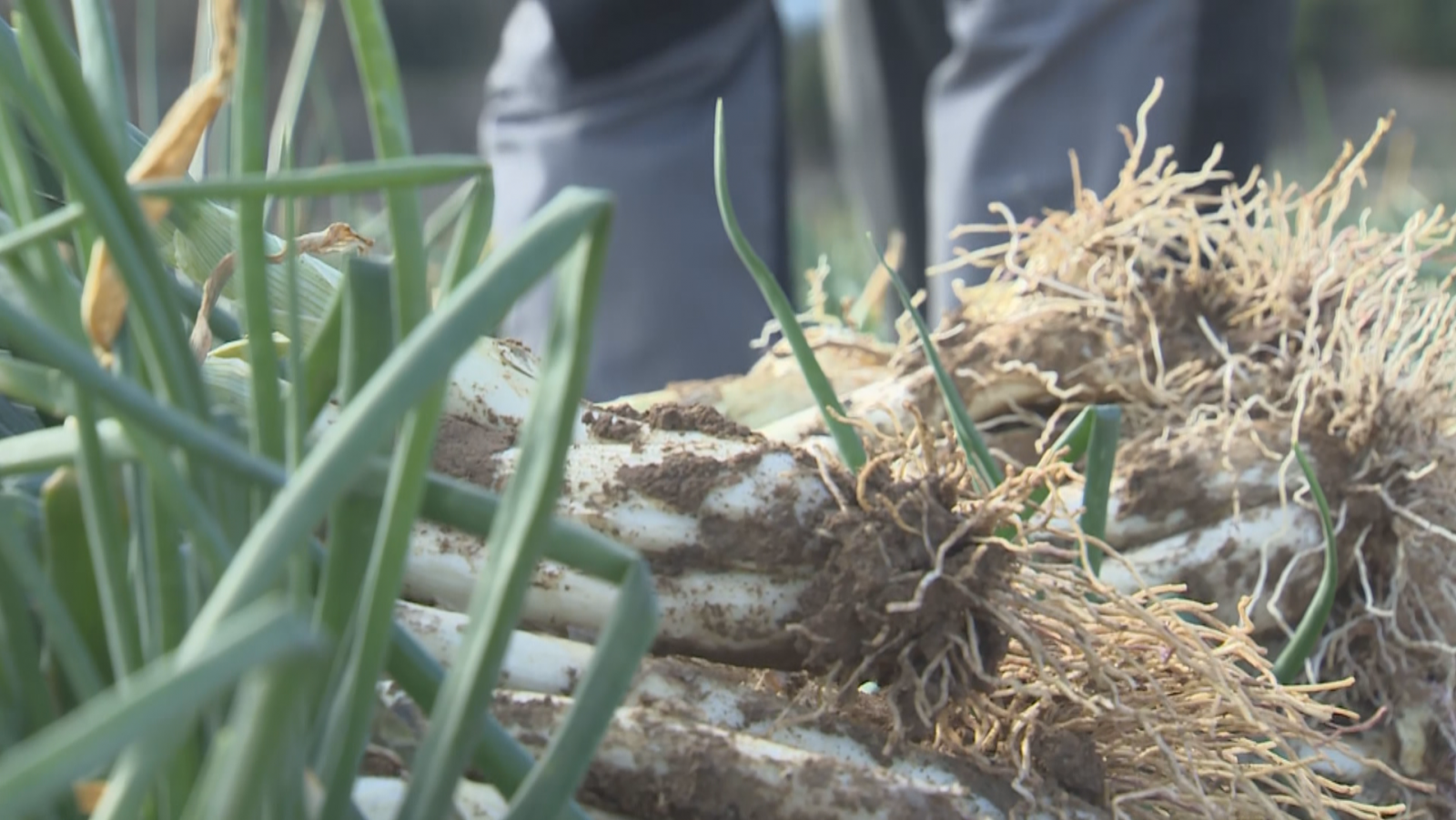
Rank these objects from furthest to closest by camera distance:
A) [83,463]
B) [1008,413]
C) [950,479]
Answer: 1. [1008,413]
2. [950,479]
3. [83,463]

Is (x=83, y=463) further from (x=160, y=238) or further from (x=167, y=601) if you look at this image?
(x=160, y=238)

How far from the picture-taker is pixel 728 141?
5.98ft

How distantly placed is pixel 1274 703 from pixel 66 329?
56cm

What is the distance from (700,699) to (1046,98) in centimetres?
119

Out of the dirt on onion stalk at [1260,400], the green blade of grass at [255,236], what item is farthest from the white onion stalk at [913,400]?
the green blade of grass at [255,236]

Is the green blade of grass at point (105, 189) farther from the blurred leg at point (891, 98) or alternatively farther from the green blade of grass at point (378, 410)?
the blurred leg at point (891, 98)

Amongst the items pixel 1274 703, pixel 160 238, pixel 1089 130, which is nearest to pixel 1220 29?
pixel 1089 130

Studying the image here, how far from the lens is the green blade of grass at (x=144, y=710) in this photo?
0.23 metres

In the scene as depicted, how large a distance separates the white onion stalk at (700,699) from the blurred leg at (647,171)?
110 cm

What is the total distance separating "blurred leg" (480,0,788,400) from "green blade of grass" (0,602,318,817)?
4.73 ft

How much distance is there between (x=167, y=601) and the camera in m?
0.35

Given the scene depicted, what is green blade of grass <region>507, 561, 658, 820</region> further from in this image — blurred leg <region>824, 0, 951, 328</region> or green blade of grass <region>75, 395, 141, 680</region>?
blurred leg <region>824, 0, 951, 328</region>

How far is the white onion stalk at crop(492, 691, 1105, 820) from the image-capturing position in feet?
1.77

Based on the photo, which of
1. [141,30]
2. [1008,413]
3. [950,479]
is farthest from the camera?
[141,30]
